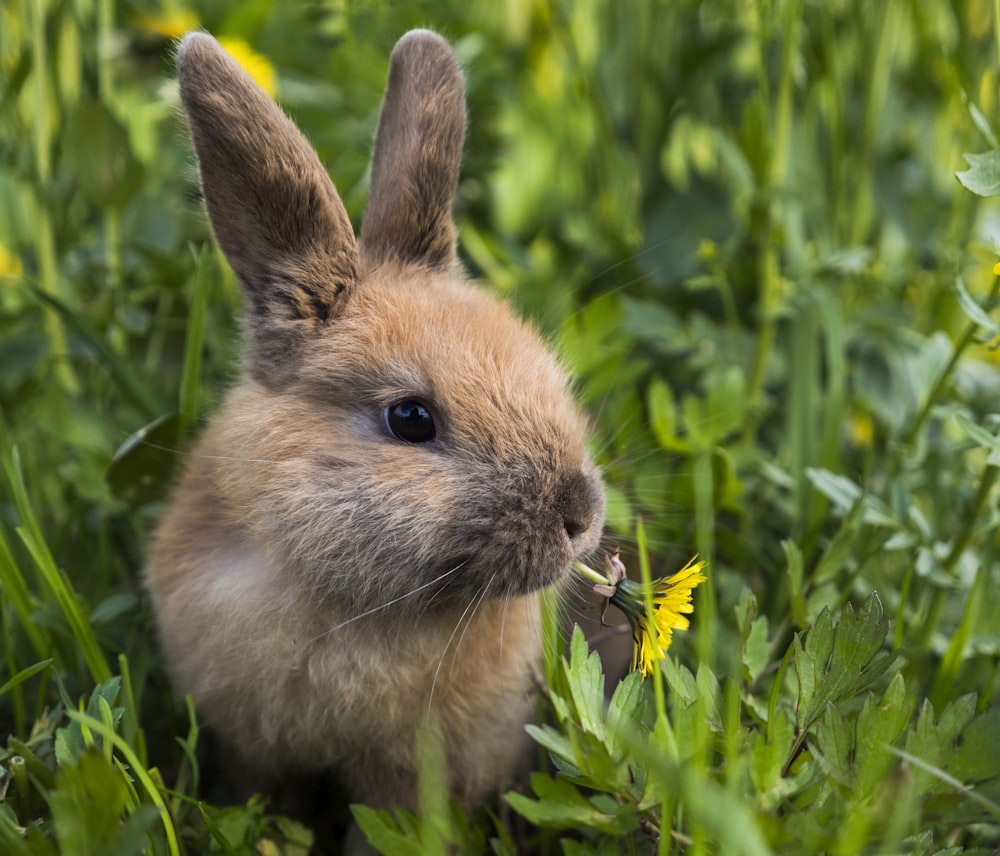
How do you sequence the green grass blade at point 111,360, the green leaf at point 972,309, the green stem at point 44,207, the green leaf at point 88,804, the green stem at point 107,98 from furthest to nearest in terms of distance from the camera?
1. the green stem at point 107,98
2. the green stem at point 44,207
3. the green grass blade at point 111,360
4. the green leaf at point 972,309
5. the green leaf at point 88,804

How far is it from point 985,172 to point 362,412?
4.26ft

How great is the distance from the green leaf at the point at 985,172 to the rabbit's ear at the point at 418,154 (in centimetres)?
109

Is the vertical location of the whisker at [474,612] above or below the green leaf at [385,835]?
above

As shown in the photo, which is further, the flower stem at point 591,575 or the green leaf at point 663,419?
the green leaf at point 663,419

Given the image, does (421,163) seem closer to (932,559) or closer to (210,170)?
(210,170)

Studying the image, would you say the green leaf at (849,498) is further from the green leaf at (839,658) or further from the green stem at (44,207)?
the green stem at (44,207)

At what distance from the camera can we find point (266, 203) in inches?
79.1

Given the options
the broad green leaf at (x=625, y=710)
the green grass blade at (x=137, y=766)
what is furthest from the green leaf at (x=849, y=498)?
the green grass blade at (x=137, y=766)

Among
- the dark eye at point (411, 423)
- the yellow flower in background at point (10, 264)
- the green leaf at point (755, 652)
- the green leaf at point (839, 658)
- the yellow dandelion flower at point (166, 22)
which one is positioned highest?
the yellow dandelion flower at point (166, 22)

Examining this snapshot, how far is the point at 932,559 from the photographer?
2.29 metres

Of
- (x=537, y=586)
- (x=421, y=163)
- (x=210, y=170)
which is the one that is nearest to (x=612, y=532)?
(x=537, y=586)

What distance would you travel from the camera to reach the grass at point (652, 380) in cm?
164

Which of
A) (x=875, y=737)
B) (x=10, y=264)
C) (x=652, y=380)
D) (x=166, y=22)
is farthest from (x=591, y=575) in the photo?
(x=166, y=22)

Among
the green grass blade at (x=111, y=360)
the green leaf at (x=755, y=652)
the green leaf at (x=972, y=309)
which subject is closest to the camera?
the green leaf at (x=755, y=652)
